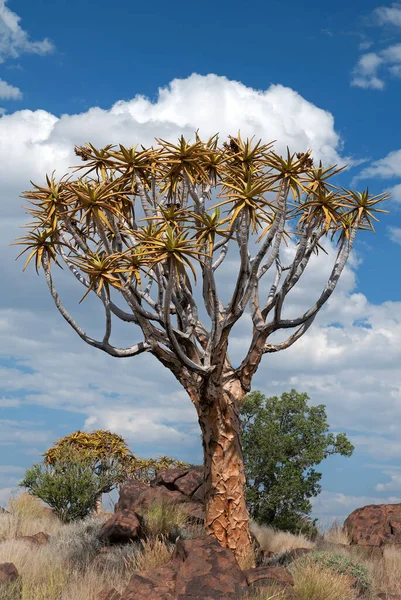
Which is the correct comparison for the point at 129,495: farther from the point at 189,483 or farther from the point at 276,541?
the point at 276,541

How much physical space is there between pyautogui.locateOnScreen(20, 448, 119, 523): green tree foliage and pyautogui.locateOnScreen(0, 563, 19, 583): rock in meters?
6.95

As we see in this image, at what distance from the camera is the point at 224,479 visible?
38.9 ft

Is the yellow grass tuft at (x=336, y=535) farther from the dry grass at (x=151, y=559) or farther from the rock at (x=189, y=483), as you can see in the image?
the dry grass at (x=151, y=559)

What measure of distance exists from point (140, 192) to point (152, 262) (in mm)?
2305

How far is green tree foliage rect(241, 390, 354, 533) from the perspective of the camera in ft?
59.3

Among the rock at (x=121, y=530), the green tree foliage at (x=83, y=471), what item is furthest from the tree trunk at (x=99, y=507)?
the rock at (x=121, y=530)

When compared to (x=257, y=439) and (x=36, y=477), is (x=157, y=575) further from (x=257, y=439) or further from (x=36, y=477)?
(x=36, y=477)

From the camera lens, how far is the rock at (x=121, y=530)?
13.9m

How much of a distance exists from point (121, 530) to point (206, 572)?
461 cm

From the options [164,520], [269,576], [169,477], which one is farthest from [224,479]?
[169,477]

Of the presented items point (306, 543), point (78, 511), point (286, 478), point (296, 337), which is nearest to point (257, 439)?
point (286, 478)

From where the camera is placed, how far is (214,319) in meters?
11.2

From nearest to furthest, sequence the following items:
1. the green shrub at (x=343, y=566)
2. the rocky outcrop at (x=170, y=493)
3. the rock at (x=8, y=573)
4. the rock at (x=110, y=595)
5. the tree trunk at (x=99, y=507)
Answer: the rock at (x=110, y=595), the rock at (x=8, y=573), the green shrub at (x=343, y=566), the rocky outcrop at (x=170, y=493), the tree trunk at (x=99, y=507)

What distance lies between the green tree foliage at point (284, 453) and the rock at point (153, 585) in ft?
27.9
